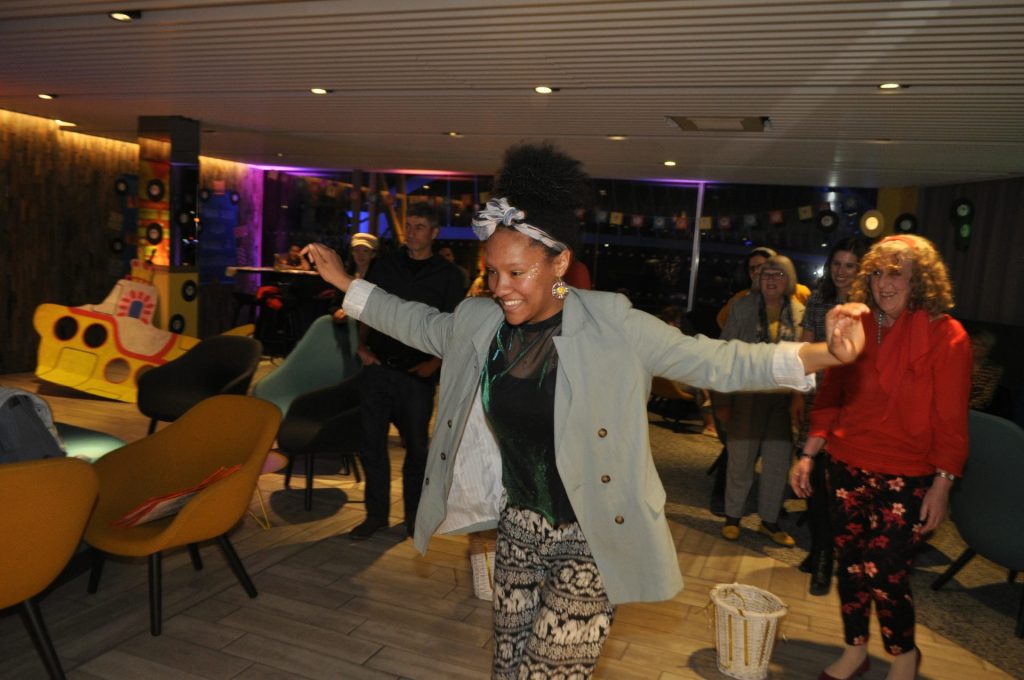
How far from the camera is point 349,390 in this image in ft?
17.0

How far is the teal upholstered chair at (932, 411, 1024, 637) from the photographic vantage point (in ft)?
11.7

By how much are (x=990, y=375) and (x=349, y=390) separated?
13.8 ft

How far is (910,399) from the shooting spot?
2.64 meters

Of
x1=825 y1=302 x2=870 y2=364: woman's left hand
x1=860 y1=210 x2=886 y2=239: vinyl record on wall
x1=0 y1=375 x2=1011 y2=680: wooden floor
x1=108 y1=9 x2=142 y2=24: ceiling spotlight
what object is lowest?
x1=0 y1=375 x2=1011 y2=680: wooden floor

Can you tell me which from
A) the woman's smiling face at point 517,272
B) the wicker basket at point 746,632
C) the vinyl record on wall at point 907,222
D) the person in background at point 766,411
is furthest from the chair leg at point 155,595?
the vinyl record on wall at point 907,222

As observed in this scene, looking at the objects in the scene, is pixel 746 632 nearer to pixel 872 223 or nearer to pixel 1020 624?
pixel 1020 624

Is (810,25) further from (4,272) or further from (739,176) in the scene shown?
(4,272)

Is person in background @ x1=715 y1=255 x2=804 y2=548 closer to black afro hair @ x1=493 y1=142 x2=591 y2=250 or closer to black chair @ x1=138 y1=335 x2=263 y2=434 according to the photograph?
black afro hair @ x1=493 y1=142 x2=591 y2=250

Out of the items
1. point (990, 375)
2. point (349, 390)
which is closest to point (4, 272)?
point (349, 390)

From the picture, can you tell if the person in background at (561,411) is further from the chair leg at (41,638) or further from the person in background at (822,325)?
the person in background at (822,325)

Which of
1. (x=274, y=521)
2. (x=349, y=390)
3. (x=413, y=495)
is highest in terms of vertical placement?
(x=349, y=390)

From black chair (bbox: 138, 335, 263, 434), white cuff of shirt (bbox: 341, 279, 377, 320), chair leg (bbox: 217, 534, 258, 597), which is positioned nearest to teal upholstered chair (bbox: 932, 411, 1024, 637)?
white cuff of shirt (bbox: 341, 279, 377, 320)

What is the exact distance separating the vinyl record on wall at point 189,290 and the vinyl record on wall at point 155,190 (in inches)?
36.6

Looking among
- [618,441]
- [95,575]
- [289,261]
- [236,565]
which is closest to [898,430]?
[618,441]
